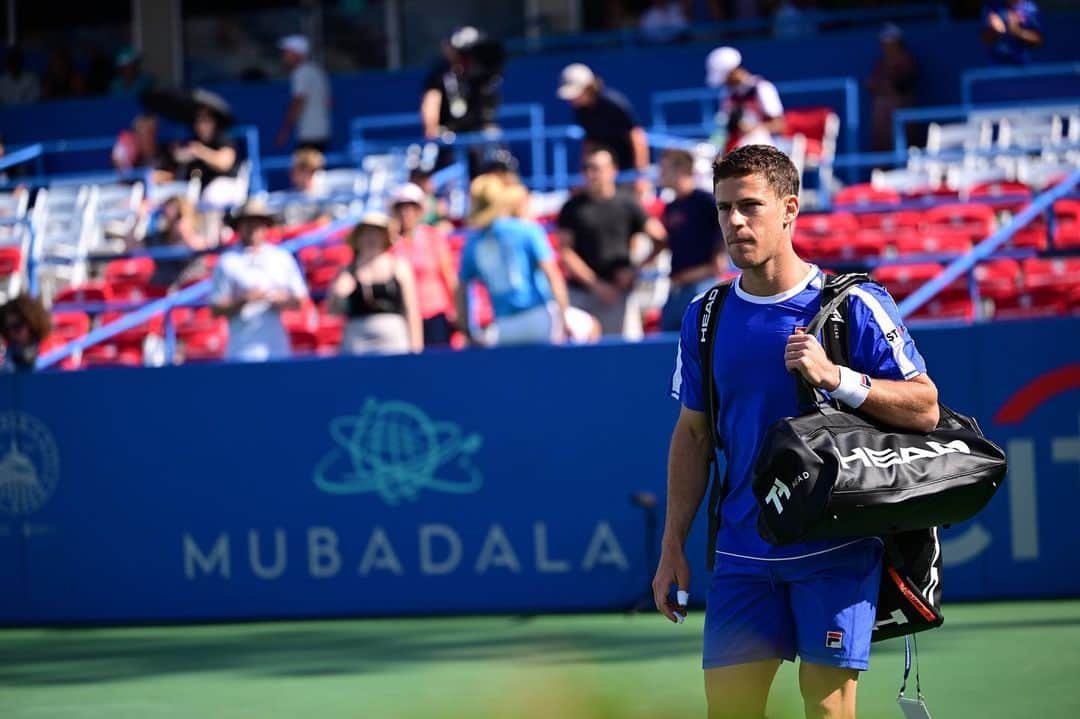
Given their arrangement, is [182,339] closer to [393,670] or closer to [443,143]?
[443,143]

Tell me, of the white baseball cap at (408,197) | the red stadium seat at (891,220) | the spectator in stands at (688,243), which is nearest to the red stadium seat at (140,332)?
the white baseball cap at (408,197)

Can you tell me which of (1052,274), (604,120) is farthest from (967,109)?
(604,120)

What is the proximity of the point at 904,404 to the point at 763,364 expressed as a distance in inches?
13.8

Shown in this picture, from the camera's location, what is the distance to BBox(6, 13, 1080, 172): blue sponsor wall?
18.4 m

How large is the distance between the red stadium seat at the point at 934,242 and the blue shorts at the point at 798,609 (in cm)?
962

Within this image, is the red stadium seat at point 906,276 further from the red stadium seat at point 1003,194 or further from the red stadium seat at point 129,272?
the red stadium seat at point 129,272

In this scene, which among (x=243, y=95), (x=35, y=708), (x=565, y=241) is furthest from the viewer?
(x=243, y=95)

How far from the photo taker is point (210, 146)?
16438 millimetres

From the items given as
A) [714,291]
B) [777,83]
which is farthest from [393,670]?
[777,83]

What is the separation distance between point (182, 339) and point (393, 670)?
7.03 meters

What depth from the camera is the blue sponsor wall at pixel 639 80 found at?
1842cm

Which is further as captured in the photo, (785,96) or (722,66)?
(785,96)

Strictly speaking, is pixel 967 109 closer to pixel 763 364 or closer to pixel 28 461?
pixel 28 461

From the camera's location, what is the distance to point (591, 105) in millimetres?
13727
